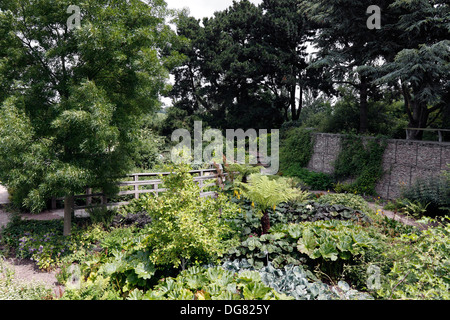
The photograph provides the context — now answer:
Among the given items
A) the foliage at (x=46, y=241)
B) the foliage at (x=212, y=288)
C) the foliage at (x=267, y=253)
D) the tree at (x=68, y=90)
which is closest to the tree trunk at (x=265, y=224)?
the foliage at (x=267, y=253)

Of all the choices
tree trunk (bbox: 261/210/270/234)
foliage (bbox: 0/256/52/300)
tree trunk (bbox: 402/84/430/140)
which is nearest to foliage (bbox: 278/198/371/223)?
tree trunk (bbox: 261/210/270/234)

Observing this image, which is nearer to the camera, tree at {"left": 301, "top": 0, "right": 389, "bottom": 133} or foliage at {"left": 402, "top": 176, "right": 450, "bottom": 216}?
foliage at {"left": 402, "top": 176, "right": 450, "bottom": 216}

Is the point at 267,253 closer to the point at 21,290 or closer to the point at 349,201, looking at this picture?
the point at 21,290

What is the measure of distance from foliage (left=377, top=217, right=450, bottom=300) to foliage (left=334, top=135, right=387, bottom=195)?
7.35 metres

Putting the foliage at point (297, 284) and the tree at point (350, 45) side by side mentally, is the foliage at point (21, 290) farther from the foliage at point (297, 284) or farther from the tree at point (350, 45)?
the tree at point (350, 45)

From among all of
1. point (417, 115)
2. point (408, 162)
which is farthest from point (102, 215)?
point (417, 115)

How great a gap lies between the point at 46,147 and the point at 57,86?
4.54 feet

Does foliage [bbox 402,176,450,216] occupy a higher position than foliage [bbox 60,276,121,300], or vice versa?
foliage [bbox 402,176,450,216]

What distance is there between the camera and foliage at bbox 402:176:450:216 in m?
8.41

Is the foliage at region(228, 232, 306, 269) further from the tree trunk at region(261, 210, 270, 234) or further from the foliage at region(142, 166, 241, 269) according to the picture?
the tree trunk at region(261, 210, 270, 234)

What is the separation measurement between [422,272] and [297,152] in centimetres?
1156
